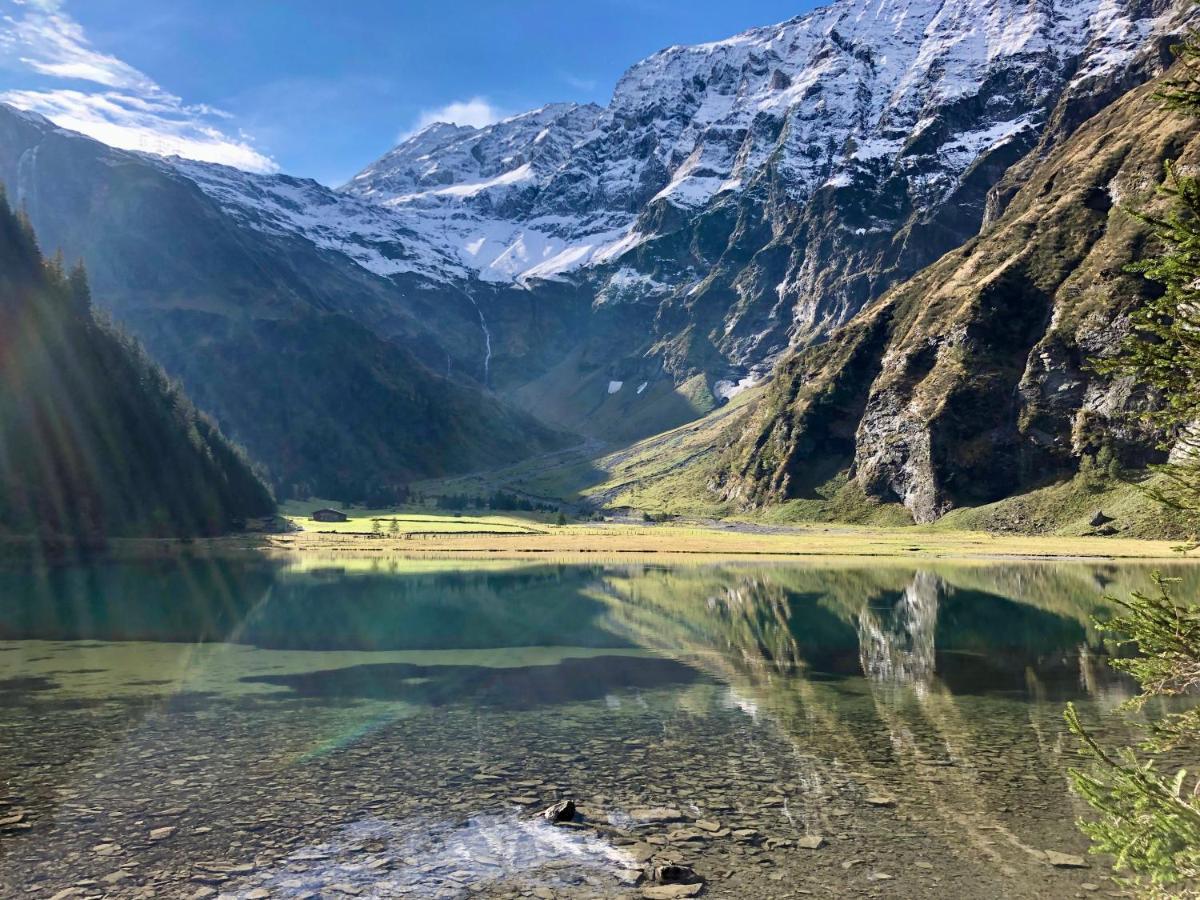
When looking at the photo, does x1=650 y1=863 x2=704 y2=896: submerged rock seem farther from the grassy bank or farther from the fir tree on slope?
the grassy bank

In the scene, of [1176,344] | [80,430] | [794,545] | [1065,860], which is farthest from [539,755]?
[80,430]

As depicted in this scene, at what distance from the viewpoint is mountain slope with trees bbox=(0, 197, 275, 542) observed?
5945 inches

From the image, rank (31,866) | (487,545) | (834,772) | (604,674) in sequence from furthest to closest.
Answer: (487,545)
(604,674)
(834,772)
(31,866)

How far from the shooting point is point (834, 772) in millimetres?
27562

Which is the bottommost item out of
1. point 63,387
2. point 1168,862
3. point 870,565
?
point 870,565

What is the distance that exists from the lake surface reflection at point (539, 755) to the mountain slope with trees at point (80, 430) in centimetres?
9769

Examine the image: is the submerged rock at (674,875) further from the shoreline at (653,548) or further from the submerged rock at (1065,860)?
the shoreline at (653,548)

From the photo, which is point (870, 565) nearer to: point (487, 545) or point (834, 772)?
point (487, 545)

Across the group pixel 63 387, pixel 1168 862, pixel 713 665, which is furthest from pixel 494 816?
pixel 63 387

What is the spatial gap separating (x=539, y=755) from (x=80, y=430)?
167m

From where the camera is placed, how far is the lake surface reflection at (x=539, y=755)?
20.2 metres

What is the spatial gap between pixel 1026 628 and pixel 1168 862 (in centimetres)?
5593

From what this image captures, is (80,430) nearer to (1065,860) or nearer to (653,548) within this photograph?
(653,548)

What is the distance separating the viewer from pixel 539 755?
3038 centimetres
